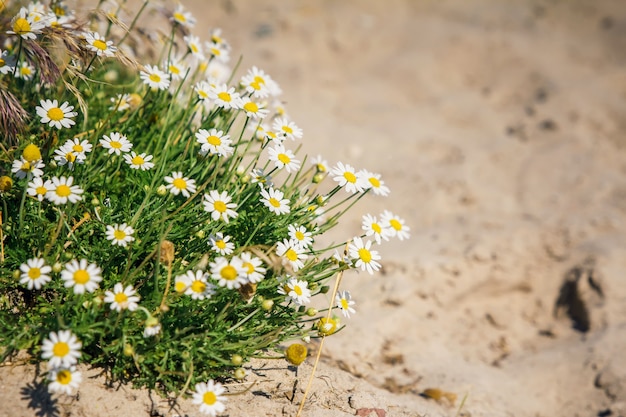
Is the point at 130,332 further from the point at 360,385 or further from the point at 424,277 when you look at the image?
the point at 424,277

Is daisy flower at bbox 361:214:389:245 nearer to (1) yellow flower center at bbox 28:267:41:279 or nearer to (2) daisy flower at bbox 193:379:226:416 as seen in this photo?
(2) daisy flower at bbox 193:379:226:416

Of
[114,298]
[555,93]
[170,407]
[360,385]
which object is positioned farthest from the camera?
[555,93]

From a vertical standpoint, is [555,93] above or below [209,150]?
above

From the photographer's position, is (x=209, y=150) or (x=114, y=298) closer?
(x=114, y=298)

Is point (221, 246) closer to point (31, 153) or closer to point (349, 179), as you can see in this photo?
point (349, 179)

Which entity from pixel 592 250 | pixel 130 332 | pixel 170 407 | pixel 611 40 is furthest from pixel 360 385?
pixel 611 40

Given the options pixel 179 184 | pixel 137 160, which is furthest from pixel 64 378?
pixel 137 160
